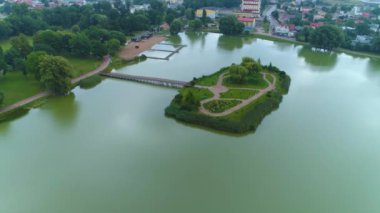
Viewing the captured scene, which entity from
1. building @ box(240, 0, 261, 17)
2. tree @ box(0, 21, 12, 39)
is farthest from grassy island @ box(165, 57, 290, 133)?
building @ box(240, 0, 261, 17)

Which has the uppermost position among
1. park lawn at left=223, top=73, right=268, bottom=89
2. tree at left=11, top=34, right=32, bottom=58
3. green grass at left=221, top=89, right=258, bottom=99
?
tree at left=11, top=34, right=32, bottom=58

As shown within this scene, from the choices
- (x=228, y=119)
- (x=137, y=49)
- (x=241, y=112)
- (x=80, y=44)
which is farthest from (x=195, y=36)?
(x=228, y=119)

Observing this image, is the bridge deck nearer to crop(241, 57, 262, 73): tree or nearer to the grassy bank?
the grassy bank

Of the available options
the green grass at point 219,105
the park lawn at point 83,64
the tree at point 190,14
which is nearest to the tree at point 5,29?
the park lawn at point 83,64

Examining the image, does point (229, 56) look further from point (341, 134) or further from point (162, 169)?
point (162, 169)

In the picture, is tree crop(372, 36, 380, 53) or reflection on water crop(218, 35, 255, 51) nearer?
tree crop(372, 36, 380, 53)

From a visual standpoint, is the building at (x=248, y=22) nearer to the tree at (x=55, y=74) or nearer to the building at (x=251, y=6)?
the building at (x=251, y=6)
